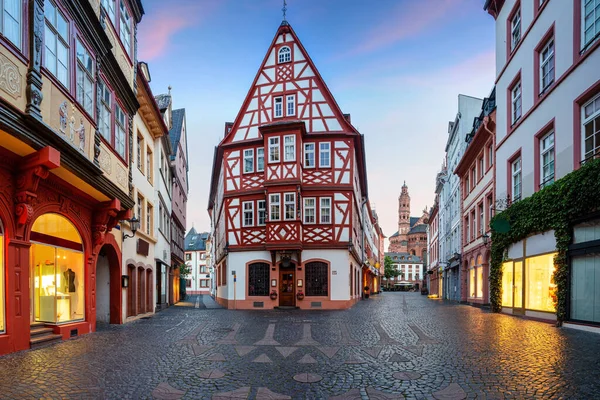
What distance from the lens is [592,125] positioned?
12.2 metres

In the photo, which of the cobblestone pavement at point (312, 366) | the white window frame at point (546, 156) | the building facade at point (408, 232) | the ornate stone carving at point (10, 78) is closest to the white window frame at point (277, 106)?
the white window frame at point (546, 156)

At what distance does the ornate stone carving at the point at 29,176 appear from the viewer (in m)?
8.33

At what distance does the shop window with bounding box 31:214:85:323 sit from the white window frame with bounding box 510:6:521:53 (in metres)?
17.4

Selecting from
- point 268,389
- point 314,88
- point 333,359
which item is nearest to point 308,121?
point 314,88

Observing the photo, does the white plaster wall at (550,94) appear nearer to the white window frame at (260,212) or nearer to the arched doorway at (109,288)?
the white window frame at (260,212)

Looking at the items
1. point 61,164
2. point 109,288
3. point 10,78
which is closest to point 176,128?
point 109,288

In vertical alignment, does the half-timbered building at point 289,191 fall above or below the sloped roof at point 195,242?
above

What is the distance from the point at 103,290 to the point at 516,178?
16217mm

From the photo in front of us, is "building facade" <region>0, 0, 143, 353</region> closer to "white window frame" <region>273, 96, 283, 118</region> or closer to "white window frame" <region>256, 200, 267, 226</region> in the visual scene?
"white window frame" <region>256, 200, 267, 226</region>

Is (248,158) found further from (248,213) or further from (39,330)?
(39,330)

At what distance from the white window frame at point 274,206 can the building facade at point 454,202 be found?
14476mm

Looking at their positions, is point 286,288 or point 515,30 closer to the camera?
point 515,30

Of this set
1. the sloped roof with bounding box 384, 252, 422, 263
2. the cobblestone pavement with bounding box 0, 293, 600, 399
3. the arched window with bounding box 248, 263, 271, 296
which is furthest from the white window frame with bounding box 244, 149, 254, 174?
the sloped roof with bounding box 384, 252, 422, 263

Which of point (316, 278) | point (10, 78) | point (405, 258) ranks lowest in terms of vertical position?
point (405, 258)
